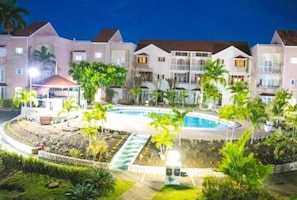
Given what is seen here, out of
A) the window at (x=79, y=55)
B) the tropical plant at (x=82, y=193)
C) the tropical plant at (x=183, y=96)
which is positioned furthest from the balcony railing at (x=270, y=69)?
the tropical plant at (x=82, y=193)

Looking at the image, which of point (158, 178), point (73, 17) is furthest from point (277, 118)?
point (73, 17)

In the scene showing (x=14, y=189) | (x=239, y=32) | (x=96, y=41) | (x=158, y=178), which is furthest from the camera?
(x=239, y=32)

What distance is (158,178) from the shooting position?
17703 mm

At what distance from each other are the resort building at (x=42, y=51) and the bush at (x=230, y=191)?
99.5 feet

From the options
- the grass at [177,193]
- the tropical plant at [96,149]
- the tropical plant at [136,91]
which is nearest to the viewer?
the grass at [177,193]

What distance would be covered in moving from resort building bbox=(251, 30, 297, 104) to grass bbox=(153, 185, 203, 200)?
2844 centimetres

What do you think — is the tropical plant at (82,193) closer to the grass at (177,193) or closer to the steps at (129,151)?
the grass at (177,193)

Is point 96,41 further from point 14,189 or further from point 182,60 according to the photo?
point 14,189

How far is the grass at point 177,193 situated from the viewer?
1500 cm

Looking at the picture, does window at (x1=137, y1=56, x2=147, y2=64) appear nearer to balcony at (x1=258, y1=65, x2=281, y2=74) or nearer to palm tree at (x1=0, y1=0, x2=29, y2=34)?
balcony at (x1=258, y1=65, x2=281, y2=74)

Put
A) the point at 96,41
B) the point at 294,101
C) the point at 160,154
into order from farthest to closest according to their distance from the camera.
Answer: the point at 96,41, the point at 294,101, the point at 160,154

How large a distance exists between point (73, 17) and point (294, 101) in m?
78.8

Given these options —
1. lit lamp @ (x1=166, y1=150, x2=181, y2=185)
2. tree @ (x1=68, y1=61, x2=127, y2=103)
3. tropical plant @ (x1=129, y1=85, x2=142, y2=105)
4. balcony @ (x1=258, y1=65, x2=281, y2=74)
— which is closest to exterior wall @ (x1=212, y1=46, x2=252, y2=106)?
balcony @ (x1=258, y1=65, x2=281, y2=74)

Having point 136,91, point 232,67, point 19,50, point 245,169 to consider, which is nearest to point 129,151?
point 245,169
